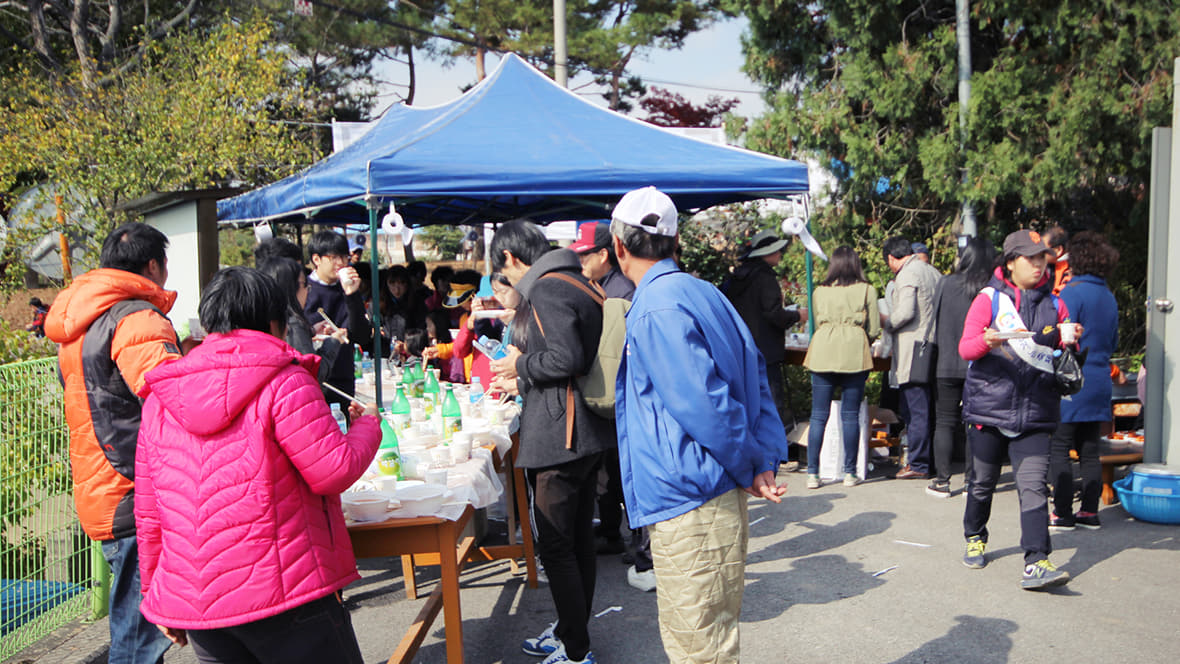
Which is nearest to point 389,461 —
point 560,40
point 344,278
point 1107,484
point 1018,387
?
point 344,278

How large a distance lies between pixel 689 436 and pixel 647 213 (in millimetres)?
667

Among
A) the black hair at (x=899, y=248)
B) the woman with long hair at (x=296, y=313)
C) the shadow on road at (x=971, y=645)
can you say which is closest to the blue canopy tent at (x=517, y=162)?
the woman with long hair at (x=296, y=313)

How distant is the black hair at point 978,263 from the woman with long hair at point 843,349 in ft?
3.48

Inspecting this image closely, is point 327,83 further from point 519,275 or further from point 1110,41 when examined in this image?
point 519,275

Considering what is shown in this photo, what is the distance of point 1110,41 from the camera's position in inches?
340

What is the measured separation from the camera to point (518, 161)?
212 inches

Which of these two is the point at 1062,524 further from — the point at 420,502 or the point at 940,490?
the point at 420,502

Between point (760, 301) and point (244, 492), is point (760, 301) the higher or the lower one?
the higher one

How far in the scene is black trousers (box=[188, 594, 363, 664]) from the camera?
2.07 metres

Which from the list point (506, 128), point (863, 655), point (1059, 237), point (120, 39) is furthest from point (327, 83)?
point (863, 655)

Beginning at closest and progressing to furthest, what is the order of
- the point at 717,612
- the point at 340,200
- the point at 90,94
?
the point at 717,612 < the point at 340,200 < the point at 90,94

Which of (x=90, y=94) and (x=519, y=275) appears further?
(x=90, y=94)

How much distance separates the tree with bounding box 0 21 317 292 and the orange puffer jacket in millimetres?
4882

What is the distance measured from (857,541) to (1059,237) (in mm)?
2787
